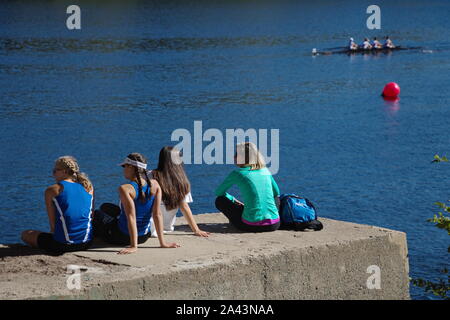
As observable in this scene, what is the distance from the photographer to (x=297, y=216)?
11.0 meters

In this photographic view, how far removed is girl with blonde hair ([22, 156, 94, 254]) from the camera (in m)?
9.52

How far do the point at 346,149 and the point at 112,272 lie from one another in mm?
27768

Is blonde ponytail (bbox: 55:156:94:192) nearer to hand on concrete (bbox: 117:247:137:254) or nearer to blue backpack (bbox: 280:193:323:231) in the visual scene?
hand on concrete (bbox: 117:247:137:254)

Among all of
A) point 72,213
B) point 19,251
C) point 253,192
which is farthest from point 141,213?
point 253,192

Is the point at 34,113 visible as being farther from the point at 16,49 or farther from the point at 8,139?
the point at 16,49

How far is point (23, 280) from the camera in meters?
8.70

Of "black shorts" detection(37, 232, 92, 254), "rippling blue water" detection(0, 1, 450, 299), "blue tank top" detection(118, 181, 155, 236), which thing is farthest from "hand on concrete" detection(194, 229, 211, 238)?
"rippling blue water" detection(0, 1, 450, 299)

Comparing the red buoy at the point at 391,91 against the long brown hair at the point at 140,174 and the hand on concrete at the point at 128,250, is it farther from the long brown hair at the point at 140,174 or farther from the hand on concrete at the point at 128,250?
the hand on concrete at the point at 128,250

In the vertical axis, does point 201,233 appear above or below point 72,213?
below

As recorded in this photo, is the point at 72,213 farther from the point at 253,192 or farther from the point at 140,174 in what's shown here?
the point at 253,192

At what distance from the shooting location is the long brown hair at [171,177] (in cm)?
1033

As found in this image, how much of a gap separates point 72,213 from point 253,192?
8.21 ft

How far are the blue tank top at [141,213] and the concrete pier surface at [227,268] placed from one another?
26cm

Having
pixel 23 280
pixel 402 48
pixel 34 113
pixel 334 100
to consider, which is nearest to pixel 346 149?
pixel 334 100
